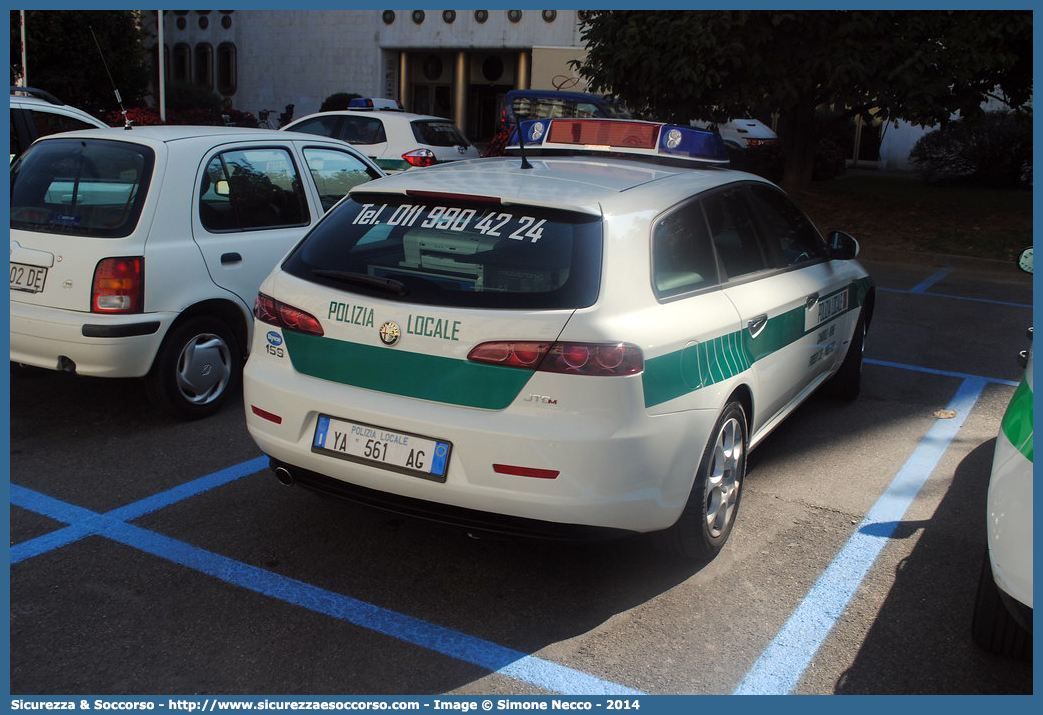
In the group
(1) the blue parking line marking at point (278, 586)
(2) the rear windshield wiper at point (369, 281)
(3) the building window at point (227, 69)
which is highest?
(3) the building window at point (227, 69)

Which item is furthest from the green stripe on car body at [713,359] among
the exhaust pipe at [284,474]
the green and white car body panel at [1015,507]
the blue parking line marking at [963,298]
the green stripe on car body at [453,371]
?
the blue parking line marking at [963,298]

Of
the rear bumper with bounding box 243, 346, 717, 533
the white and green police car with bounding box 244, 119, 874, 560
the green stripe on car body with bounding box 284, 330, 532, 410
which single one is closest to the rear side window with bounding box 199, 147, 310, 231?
the white and green police car with bounding box 244, 119, 874, 560

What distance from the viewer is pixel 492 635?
3.27m

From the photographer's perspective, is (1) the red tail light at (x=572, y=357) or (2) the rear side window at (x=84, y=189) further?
(2) the rear side window at (x=84, y=189)

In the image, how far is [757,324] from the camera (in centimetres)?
407

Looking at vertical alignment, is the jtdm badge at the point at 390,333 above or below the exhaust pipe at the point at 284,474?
above

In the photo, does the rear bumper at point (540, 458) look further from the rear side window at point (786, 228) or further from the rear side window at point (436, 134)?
the rear side window at point (436, 134)

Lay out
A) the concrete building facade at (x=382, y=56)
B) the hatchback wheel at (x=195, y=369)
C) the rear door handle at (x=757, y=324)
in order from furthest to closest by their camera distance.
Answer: the concrete building facade at (x=382, y=56) < the hatchback wheel at (x=195, y=369) < the rear door handle at (x=757, y=324)

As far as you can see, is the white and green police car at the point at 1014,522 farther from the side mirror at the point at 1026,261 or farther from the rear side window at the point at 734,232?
the rear side window at the point at 734,232

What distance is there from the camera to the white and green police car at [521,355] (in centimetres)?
319

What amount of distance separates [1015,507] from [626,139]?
2.92 metres

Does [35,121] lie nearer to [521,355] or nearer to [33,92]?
[33,92]

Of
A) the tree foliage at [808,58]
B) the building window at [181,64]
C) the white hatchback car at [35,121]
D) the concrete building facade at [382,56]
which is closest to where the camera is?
the white hatchback car at [35,121]

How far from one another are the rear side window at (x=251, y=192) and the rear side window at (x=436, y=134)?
7933 millimetres
